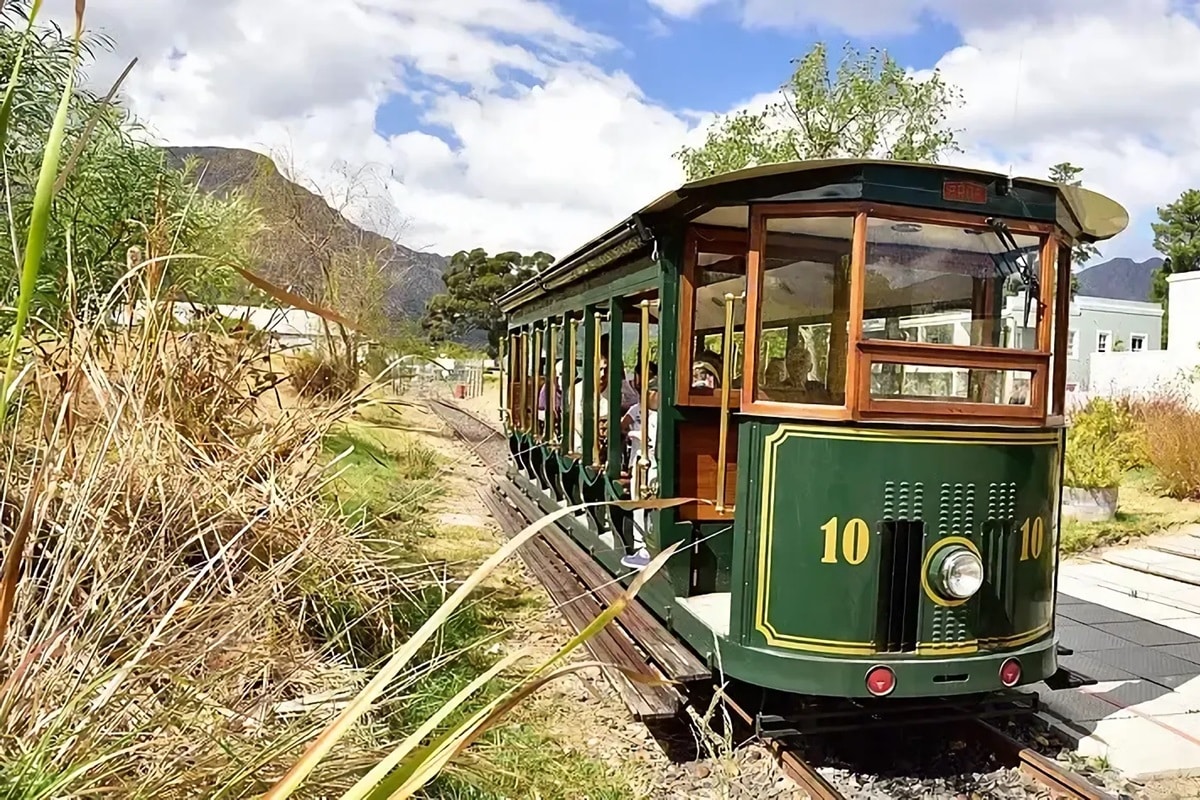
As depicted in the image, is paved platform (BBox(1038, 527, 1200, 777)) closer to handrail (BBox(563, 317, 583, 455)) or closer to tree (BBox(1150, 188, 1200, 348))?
handrail (BBox(563, 317, 583, 455))

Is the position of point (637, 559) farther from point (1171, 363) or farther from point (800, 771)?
point (1171, 363)

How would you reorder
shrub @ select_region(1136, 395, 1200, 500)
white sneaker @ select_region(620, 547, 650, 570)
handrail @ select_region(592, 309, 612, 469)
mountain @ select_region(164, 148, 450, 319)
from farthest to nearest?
1. mountain @ select_region(164, 148, 450, 319)
2. shrub @ select_region(1136, 395, 1200, 500)
3. handrail @ select_region(592, 309, 612, 469)
4. white sneaker @ select_region(620, 547, 650, 570)

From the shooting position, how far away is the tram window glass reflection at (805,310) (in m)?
4.18

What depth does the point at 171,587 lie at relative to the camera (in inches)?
114

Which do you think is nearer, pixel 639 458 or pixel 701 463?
pixel 701 463

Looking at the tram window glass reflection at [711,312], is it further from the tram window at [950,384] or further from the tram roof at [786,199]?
the tram window at [950,384]

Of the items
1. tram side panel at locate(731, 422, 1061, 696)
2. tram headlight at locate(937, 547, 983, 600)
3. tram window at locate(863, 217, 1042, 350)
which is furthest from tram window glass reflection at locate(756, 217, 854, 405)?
tram headlight at locate(937, 547, 983, 600)

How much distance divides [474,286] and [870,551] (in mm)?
50602

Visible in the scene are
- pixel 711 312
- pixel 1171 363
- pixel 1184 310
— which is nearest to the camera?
pixel 711 312

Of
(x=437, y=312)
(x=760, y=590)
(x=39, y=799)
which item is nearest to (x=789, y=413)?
(x=760, y=590)

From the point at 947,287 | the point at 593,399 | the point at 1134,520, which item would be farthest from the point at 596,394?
the point at 1134,520

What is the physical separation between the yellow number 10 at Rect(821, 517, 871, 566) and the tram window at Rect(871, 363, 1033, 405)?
57 cm

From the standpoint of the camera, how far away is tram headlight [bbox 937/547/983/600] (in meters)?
4.00

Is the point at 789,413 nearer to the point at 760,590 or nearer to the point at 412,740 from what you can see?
the point at 760,590
